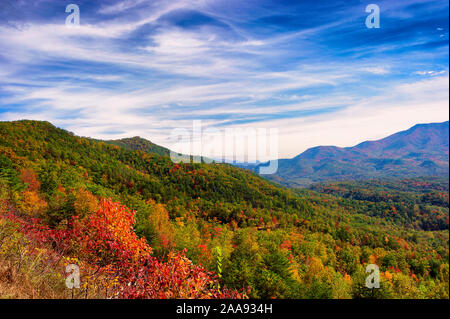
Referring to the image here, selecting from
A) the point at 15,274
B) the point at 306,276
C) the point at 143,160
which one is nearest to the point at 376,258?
the point at 306,276

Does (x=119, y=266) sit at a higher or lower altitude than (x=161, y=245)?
higher

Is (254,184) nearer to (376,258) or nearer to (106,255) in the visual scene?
(376,258)

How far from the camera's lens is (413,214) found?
17162 cm

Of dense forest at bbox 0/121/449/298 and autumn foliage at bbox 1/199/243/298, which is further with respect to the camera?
dense forest at bbox 0/121/449/298

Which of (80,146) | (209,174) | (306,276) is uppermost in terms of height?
(80,146)

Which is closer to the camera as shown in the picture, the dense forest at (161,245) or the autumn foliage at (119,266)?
the autumn foliage at (119,266)

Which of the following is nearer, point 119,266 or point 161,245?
point 119,266
